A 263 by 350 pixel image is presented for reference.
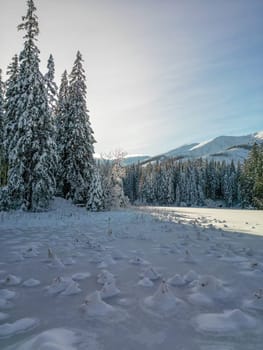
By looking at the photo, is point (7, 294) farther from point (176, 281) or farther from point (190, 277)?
point (190, 277)

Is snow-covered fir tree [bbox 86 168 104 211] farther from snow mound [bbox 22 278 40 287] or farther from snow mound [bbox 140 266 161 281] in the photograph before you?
snow mound [bbox 22 278 40 287]

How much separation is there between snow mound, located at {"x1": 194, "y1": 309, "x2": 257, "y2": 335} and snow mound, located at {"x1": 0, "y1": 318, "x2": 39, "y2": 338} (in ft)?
5.42

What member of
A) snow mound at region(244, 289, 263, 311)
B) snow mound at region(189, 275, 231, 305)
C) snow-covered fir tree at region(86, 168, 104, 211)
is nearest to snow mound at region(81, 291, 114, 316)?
snow mound at region(189, 275, 231, 305)

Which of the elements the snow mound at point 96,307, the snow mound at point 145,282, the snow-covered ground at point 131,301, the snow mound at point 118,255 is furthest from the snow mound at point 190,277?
the snow mound at point 118,255

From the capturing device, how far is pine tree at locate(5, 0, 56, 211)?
18156 millimetres

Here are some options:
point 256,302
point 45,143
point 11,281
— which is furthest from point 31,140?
point 256,302

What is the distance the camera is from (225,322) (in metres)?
2.65

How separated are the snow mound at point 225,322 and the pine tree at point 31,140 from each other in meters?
16.8

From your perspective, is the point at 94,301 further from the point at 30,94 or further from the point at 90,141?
the point at 90,141

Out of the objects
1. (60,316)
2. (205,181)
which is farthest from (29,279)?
(205,181)

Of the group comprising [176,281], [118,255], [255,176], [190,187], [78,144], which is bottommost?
[118,255]

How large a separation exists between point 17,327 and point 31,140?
1769 cm

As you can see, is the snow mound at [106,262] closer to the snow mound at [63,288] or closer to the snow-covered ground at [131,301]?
the snow-covered ground at [131,301]

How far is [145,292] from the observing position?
139 inches
